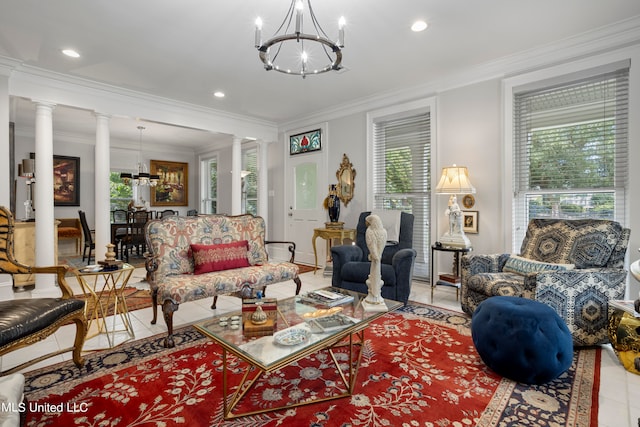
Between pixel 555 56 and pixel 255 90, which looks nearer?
pixel 555 56

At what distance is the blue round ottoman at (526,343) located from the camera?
6.07 feet

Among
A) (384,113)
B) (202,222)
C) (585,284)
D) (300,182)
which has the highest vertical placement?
(384,113)

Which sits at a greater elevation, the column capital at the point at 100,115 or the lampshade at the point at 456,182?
the column capital at the point at 100,115

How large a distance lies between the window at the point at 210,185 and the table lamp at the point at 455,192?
6.34 metres

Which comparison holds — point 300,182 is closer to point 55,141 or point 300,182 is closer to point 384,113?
point 384,113

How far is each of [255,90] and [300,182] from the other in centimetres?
198

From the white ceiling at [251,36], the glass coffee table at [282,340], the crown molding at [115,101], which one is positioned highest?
the white ceiling at [251,36]

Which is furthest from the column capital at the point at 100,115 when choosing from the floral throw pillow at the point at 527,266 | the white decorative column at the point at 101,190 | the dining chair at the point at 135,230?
the floral throw pillow at the point at 527,266

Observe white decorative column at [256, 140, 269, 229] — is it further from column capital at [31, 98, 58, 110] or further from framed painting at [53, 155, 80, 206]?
framed painting at [53, 155, 80, 206]

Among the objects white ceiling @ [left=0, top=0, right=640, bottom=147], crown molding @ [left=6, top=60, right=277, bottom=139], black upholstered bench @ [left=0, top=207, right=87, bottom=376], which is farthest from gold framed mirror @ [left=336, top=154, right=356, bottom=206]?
black upholstered bench @ [left=0, top=207, right=87, bottom=376]

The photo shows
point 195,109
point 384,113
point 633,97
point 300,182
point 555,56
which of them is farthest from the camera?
point 300,182

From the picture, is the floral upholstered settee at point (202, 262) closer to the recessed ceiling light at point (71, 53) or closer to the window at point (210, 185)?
the recessed ceiling light at point (71, 53)

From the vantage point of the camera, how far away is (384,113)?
4.71 m

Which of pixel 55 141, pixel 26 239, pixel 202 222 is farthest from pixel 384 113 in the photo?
pixel 55 141
